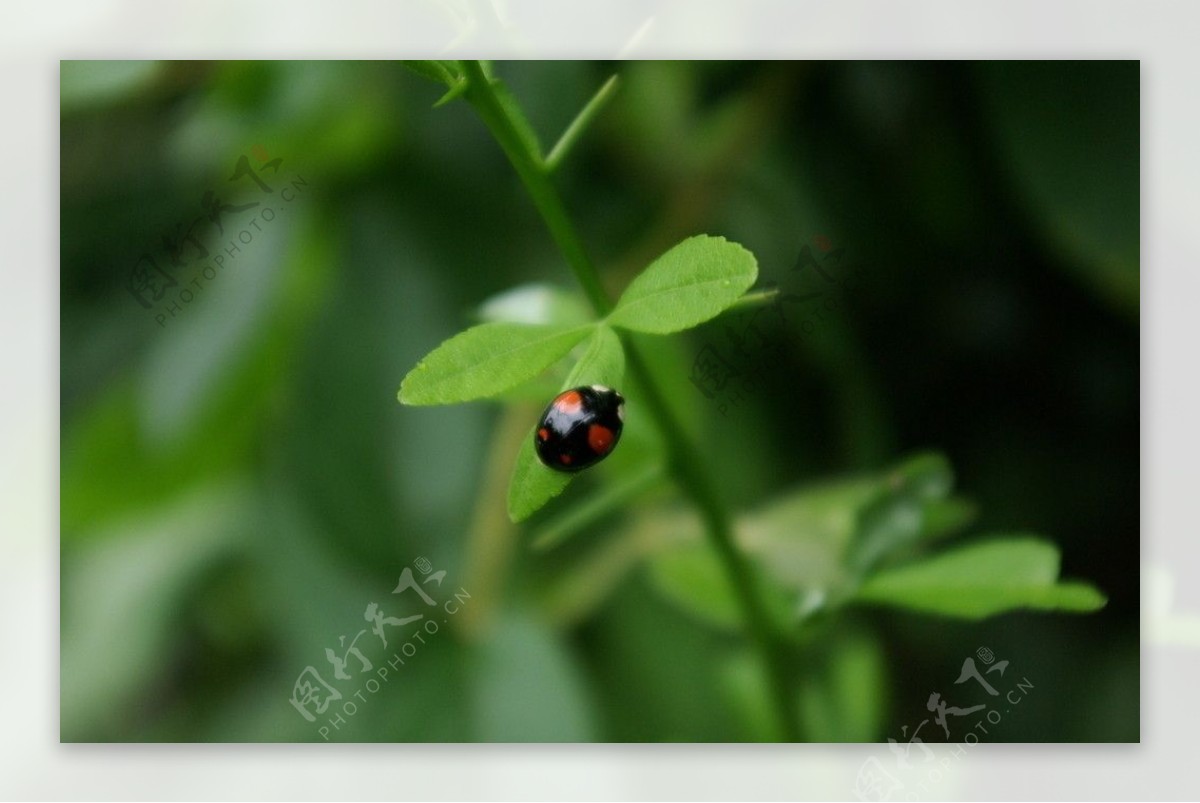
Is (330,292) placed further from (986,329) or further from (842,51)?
(986,329)

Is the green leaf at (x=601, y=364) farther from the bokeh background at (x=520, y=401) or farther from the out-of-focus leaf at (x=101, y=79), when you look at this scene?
the out-of-focus leaf at (x=101, y=79)

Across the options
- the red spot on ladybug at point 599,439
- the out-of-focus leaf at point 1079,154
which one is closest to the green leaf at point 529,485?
the red spot on ladybug at point 599,439

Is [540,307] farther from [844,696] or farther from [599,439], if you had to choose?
[844,696]

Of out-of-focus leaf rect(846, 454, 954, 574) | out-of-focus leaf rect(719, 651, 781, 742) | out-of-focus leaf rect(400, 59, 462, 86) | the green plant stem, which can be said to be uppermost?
out-of-focus leaf rect(400, 59, 462, 86)

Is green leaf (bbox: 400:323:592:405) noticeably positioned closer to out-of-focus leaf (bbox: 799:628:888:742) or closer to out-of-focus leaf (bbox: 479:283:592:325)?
out-of-focus leaf (bbox: 479:283:592:325)

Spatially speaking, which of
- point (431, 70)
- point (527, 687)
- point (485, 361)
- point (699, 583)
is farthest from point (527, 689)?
point (431, 70)

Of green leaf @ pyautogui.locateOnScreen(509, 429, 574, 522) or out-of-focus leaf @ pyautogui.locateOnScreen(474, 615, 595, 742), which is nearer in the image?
green leaf @ pyautogui.locateOnScreen(509, 429, 574, 522)

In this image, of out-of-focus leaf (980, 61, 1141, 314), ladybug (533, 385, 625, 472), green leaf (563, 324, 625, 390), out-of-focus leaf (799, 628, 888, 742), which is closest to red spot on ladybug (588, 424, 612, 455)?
ladybug (533, 385, 625, 472)
